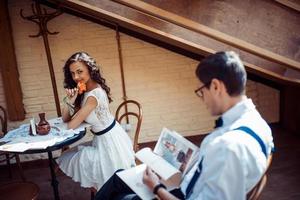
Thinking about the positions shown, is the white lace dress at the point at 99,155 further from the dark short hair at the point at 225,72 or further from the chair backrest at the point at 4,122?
the dark short hair at the point at 225,72

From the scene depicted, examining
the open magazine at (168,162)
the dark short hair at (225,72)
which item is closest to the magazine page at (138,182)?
the open magazine at (168,162)

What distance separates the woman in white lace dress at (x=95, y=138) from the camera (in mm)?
2432

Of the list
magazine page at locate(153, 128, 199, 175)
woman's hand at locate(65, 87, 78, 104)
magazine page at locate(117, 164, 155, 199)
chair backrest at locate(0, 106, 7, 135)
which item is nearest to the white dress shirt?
magazine page at locate(153, 128, 199, 175)

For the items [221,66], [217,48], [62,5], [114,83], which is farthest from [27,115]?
[221,66]

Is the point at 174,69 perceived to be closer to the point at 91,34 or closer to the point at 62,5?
the point at 91,34

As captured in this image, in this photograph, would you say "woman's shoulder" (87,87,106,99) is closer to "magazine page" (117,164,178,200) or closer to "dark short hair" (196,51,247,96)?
"magazine page" (117,164,178,200)

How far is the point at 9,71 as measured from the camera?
3445 mm

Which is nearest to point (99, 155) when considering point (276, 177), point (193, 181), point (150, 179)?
point (150, 179)

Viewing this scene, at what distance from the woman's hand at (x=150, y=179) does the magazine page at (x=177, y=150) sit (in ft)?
0.33

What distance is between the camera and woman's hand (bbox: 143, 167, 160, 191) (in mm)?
1502

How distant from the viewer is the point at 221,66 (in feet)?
4.29

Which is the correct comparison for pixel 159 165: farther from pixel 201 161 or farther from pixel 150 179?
pixel 201 161

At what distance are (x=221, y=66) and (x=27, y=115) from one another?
280 centimetres

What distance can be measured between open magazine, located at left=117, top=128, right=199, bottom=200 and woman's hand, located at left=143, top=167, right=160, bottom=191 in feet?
0.06
